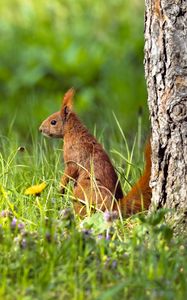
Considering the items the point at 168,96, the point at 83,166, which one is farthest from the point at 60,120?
the point at 168,96

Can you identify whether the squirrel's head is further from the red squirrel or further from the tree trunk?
the tree trunk

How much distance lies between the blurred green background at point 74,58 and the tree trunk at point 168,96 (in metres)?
3.53

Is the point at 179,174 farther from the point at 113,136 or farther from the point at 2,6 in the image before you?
the point at 2,6

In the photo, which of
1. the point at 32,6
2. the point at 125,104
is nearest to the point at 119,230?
the point at 125,104

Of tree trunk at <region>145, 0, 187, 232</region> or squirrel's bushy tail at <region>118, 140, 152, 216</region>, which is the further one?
squirrel's bushy tail at <region>118, 140, 152, 216</region>

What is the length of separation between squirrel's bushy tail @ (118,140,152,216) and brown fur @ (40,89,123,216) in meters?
0.07

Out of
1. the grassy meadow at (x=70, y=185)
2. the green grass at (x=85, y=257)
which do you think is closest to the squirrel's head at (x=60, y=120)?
the grassy meadow at (x=70, y=185)

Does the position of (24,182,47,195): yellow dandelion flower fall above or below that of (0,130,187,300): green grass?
above

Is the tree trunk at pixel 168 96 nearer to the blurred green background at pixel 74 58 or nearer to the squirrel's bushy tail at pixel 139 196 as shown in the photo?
the squirrel's bushy tail at pixel 139 196

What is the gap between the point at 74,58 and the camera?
9.64 m

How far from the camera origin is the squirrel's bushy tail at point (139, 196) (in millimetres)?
4844

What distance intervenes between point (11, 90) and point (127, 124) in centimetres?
176

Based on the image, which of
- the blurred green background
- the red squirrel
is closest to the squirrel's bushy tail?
the red squirrel

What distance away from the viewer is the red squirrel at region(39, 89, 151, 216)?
16.0 feet
